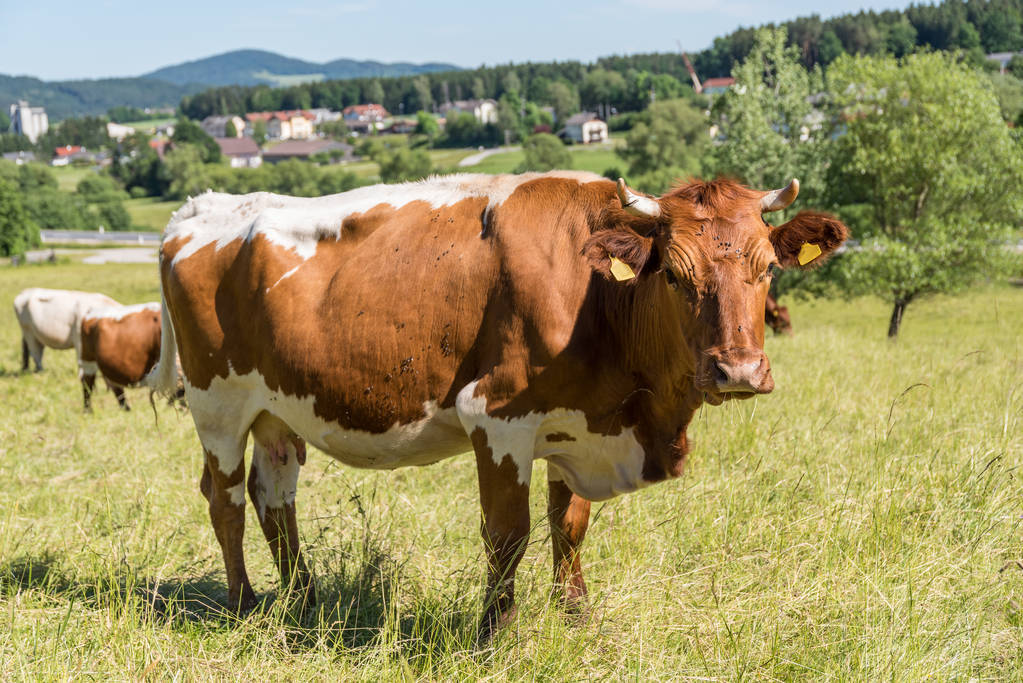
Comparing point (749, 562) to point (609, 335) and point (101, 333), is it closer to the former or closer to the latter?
point (609, 335)

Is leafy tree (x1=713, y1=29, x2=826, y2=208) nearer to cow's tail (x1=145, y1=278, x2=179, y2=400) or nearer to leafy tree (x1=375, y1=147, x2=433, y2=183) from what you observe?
cow's tail (x1=145, y1=278, x2=179, y2=400)

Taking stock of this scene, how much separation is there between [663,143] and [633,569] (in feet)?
302

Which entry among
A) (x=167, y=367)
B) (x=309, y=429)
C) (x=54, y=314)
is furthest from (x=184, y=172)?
(x=309, y=429)

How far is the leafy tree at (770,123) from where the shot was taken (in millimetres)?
29234

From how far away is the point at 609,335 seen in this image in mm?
4438

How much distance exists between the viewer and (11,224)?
5934 centimetres

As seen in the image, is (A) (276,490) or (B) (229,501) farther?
(A) (276,490)

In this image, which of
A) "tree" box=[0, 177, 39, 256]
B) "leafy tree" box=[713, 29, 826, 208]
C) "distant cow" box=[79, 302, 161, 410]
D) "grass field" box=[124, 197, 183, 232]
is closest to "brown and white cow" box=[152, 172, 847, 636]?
"distant cow" box=[79, 302, 161, 410]

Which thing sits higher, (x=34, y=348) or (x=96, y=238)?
(x=34, y=348)

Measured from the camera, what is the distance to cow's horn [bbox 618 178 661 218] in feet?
13.4

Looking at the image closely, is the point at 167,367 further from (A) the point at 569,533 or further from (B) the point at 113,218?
(B) the point at 113,218

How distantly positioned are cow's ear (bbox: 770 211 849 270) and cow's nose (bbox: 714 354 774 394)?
2.72 feet

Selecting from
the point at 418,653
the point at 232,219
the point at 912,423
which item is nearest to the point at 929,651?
the point at 418,653

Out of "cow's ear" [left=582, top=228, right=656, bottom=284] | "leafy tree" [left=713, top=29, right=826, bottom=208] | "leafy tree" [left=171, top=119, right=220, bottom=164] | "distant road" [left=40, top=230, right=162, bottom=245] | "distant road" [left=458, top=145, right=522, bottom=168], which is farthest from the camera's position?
"leafy tree" [left=171, top=119, right=220, bottom=164]
